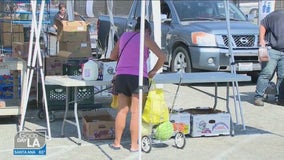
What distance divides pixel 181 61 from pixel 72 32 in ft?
9.44

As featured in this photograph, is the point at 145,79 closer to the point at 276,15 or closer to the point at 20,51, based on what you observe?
the point at 20,51

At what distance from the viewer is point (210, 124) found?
7.39 metres

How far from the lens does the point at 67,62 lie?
30.1ft

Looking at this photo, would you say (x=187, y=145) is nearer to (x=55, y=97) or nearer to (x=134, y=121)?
(x=134, y=121)

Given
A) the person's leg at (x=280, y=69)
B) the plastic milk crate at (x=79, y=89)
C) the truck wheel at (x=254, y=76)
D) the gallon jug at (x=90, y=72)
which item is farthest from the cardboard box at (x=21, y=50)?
the truck wheel at (x=254, y=76)

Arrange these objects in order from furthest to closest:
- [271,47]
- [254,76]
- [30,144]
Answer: [254,76] < [271,47] < [30,144]

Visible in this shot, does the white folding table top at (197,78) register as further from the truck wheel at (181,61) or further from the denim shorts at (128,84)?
the truck wheel at (181,61)

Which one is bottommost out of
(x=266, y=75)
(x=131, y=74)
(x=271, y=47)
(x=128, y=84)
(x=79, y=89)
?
(x=79, y=89)

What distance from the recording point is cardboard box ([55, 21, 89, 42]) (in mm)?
10359

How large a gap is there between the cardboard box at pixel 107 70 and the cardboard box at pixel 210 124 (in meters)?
1.24

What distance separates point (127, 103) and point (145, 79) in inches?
15.7

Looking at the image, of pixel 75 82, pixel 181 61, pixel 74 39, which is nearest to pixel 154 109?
pixel 75 82

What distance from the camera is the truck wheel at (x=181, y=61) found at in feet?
39.4

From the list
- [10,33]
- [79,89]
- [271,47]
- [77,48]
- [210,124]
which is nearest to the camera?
[210,124]
